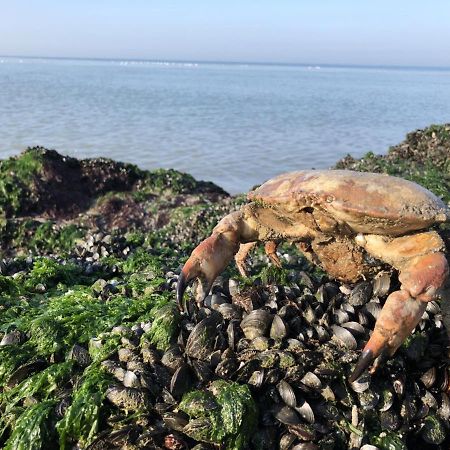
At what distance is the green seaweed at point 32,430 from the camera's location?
341 centimetres

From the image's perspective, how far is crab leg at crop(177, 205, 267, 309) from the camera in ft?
12.6

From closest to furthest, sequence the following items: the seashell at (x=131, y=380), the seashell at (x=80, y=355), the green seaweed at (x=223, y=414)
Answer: the green seaweed at (x=223, y=414) < the seashell at (x=131, y=380) < the seashell at (x=80, y=355)

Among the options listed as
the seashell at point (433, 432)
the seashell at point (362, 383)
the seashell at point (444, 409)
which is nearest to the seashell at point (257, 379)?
the seashell at point (362, 383)

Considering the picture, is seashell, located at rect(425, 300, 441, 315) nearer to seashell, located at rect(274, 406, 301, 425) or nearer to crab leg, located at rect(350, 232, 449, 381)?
crab leg, located at rect(350, 232, 449, 381)

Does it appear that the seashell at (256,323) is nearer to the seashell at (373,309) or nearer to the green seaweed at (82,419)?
the seashell at (373,309)

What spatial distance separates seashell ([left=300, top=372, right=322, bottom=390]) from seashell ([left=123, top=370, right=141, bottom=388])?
118 cm

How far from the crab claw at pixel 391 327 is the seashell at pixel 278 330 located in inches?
27.4

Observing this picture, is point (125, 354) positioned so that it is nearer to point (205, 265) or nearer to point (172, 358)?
point (172, 358)

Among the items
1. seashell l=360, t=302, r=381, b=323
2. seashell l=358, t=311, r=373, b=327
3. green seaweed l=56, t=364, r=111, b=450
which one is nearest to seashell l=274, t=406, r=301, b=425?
seashell l=358, t=311, r=373, b=327

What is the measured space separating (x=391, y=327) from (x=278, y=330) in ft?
3.02

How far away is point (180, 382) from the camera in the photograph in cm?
346

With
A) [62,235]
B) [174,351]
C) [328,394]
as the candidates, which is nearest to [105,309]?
Answer: [174,351]

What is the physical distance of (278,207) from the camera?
4.09 m

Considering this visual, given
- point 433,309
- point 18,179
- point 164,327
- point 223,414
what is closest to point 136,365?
point 164,327
